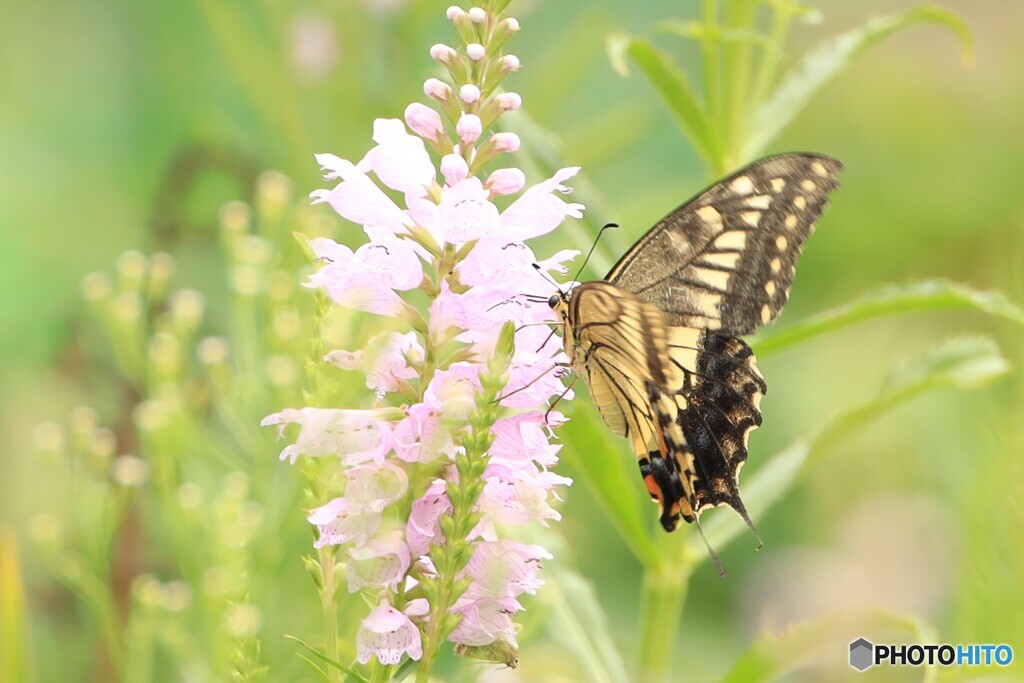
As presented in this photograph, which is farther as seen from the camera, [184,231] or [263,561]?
[184,231]

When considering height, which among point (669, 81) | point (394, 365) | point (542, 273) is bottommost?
point (394, 365)

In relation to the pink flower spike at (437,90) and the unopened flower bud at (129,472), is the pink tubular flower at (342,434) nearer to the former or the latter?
the pink flower spike at (437,90)

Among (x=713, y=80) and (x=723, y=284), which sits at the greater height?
(x=713, y=80)

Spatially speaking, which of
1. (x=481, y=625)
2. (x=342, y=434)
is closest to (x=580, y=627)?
(x=481, y=625)

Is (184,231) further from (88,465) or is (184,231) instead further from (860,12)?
(860,12)

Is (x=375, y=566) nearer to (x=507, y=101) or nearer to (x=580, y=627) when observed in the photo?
(x=507, y=101)

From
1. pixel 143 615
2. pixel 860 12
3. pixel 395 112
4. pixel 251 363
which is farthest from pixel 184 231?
pixel 860 12
